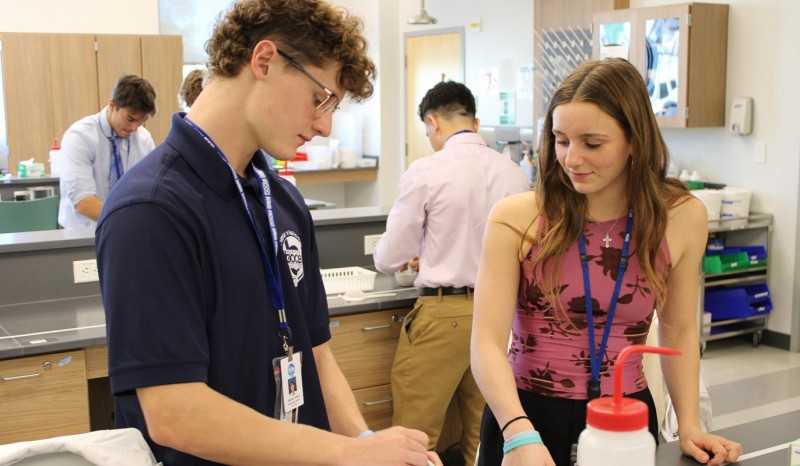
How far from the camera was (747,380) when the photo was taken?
4.86 metres

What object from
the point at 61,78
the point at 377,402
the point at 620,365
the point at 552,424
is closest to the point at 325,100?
the point at 620,365

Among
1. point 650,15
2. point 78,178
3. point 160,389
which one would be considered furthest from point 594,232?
point 650,15

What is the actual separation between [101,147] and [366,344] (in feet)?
7.04

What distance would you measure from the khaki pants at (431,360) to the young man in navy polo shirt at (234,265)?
1.66 m

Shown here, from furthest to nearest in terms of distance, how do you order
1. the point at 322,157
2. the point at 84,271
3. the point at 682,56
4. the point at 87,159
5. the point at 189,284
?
the point at 322,157
the point at 682,56
the point at 87,159
the point at 84,271
the point at 189,284

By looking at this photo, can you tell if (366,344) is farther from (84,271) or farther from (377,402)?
(84,271)

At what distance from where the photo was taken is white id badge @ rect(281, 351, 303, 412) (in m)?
1.34

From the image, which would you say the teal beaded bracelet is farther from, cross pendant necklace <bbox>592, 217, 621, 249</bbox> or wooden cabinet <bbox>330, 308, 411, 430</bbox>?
wooden cabinet <bbox>330, 308, 411, 430</bbox>

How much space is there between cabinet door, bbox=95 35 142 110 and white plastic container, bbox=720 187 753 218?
5226 millimetres

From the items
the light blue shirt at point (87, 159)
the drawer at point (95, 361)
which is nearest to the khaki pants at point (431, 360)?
the drawer at point (95, 361)

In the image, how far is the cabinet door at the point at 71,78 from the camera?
7.67 metres

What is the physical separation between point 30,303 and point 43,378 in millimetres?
595

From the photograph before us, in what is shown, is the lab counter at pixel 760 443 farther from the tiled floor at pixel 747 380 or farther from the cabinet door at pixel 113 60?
the cabinet door at pixel 113 60

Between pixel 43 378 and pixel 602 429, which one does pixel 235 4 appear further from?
pixel 43 378
